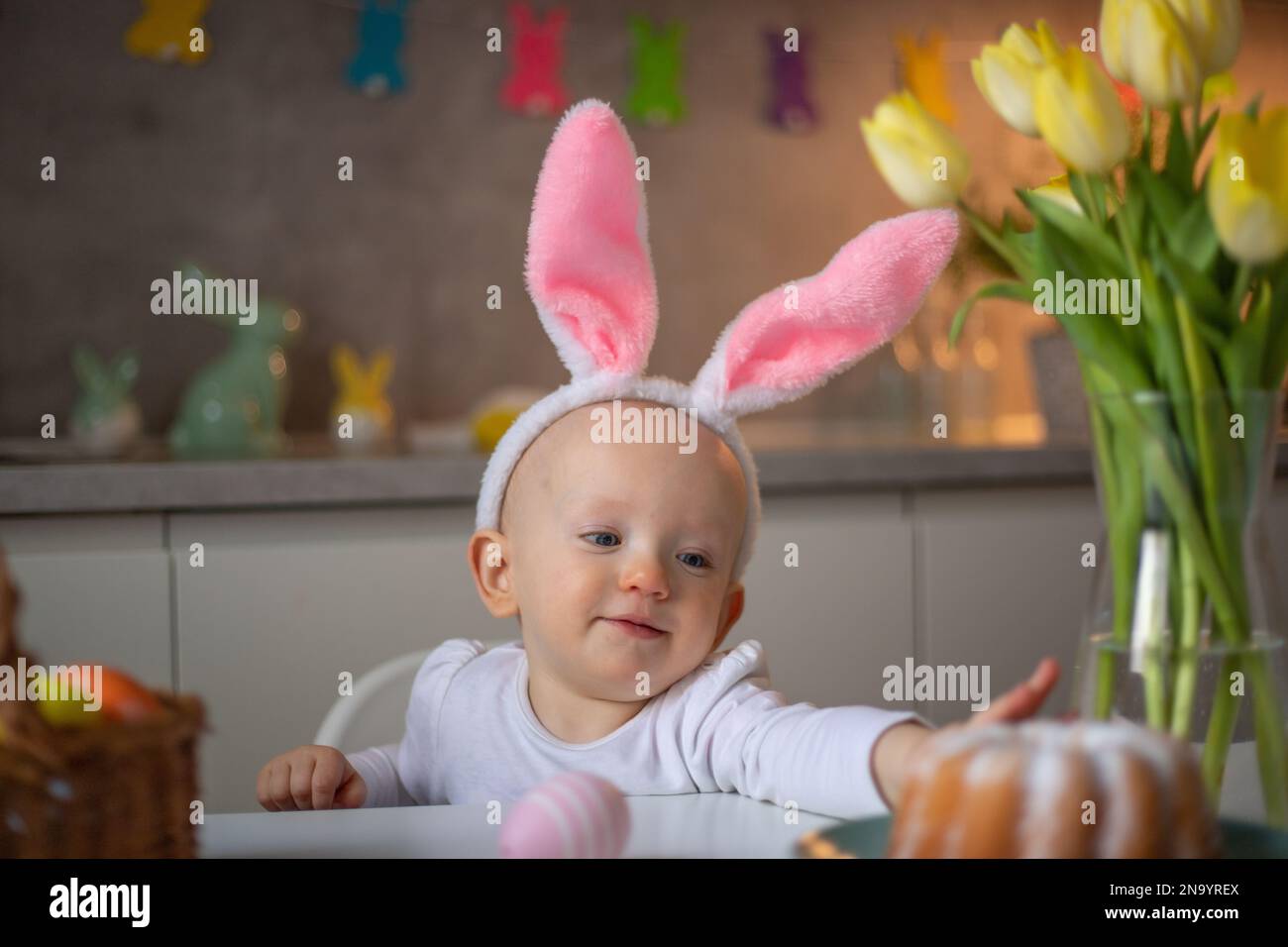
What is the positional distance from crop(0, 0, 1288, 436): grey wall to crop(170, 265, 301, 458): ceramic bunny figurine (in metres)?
0.19

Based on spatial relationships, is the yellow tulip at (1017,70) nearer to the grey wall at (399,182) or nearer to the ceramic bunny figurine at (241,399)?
the ceramic bunny figurine at (241,399)

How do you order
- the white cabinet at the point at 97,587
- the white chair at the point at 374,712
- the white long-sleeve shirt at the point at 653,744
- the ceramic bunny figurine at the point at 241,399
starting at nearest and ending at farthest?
the white long-sleeve shirt at the point at 653,744 < the white chair at the point at 374,712 < the white cabinet at the point at 97,587 < the ceramic bunny figurine at the point at 241,399

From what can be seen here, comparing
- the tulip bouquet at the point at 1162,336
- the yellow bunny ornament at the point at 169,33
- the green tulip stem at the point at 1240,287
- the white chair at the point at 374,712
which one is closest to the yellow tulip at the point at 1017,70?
the tulip bouquet at the point at 1162,336

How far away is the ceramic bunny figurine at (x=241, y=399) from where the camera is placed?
2.04 meters

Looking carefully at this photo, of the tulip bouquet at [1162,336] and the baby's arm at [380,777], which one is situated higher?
the tulip bouquet at [1162,336]

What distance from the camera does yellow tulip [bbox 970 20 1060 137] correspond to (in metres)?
0.57

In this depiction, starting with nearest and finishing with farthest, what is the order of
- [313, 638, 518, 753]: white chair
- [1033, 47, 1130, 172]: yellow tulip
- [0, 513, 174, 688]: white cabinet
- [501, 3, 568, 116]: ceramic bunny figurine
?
[1033, 47, 1130, 172]: yellow tulip → [313, 638, 518, 753]: white chair → [0, 513, 174, 688]: white cabinet → [501, 3, 568, 116]: ceramic bunny figurine

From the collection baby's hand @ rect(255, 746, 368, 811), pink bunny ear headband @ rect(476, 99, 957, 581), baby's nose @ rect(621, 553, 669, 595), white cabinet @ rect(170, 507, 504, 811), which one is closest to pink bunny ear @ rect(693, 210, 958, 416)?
pink bunny ear headband @ rect(476, 99, 957, 581)

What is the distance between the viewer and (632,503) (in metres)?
0.78

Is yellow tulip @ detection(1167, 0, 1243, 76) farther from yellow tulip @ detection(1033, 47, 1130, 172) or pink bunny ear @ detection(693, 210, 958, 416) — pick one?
pink bunny ear @ detection(693, 210, 958, 416)

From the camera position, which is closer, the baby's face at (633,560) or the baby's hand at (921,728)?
the baby's hand at (921,728)

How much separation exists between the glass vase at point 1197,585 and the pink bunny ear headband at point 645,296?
0.20 metres

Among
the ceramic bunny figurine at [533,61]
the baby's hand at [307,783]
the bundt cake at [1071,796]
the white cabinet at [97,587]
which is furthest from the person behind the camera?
the ceramic bunny figurine at [533,61]
